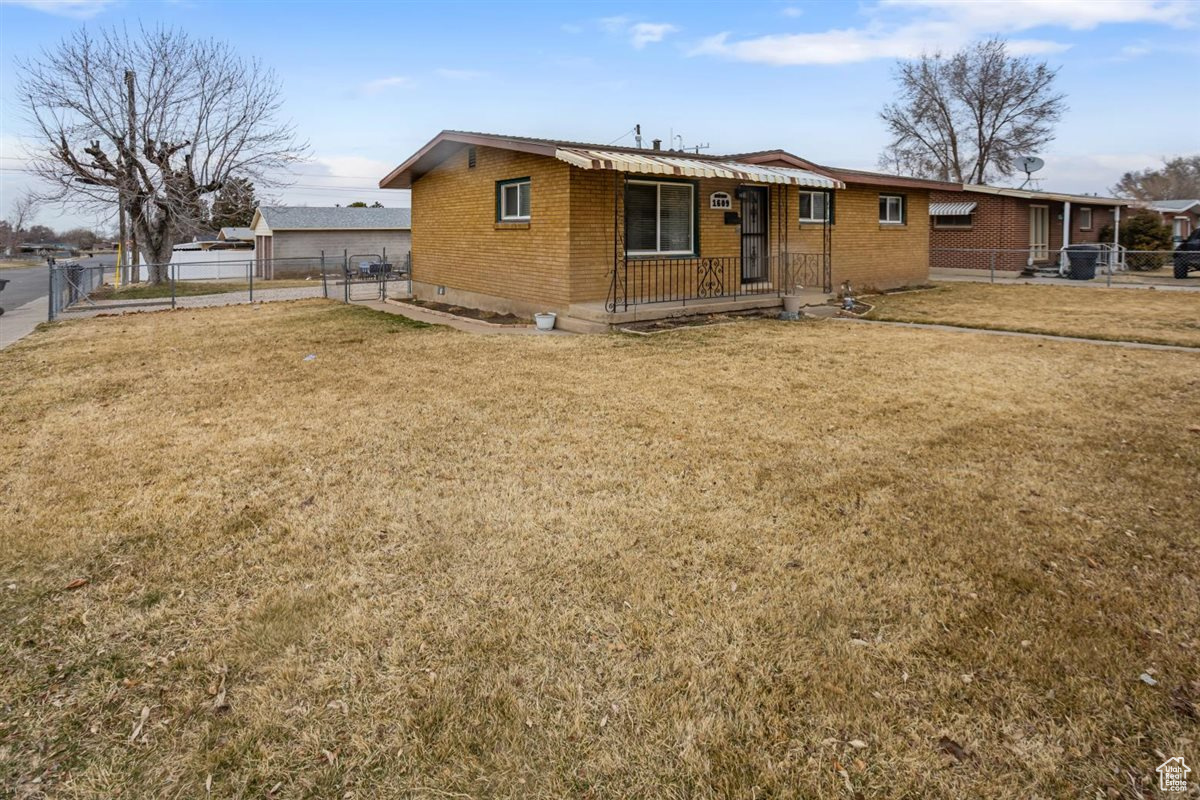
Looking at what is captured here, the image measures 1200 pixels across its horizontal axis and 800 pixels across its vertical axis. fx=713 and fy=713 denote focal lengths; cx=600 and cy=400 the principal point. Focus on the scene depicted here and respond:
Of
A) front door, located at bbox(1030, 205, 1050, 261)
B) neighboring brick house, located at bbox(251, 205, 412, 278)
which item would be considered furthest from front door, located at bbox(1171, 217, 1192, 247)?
neighboring brick house, located at bbox(251, 205, 412, 278)

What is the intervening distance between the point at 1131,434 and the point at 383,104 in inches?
904

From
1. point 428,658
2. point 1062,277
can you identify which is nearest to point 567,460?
point 428,658

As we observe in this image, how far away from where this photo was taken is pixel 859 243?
18.5m

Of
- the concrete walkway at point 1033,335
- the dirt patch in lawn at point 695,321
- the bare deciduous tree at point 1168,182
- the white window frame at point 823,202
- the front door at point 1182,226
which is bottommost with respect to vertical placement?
the concrete walkway at point 1033,335

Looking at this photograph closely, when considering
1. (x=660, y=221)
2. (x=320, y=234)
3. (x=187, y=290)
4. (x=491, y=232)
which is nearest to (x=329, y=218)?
(x=320, y=234)

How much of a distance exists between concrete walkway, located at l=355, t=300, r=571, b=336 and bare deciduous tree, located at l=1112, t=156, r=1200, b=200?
2463 inches

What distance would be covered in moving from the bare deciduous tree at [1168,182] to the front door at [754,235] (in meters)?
56.8

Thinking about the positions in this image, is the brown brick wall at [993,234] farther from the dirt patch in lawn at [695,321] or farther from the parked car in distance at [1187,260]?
the dirt patch in lawn at [695,321]

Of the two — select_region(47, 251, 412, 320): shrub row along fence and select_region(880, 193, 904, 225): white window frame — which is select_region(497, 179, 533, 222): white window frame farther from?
select_region(880, 193, 904, 225): white window frame

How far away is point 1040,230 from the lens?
27.4m

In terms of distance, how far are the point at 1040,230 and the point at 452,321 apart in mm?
24473

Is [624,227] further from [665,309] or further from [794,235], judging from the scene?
[794,235]

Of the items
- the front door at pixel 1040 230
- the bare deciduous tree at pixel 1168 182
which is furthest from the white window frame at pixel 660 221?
the bare deciduous tree at pixel 1168 182

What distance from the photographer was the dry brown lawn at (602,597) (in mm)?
2373
